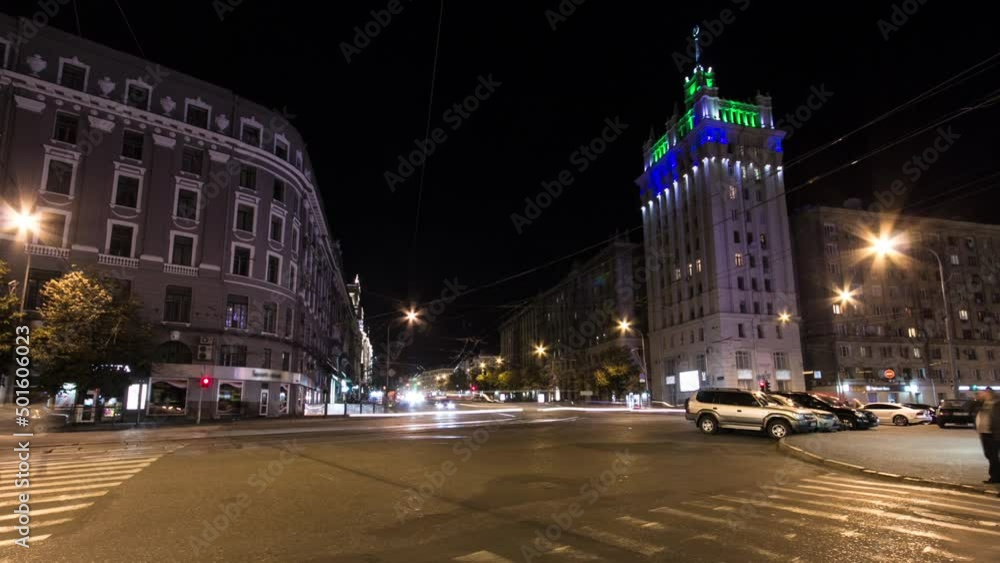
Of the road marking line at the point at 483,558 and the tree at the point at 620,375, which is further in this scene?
the tree at the point at 620,375

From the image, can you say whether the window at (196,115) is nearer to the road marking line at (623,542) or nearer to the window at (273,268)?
the window at (273,268)

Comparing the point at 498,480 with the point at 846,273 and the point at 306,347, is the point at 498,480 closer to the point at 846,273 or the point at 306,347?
the point at 306,347

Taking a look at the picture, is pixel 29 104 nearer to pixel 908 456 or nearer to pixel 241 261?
pixel 241 261

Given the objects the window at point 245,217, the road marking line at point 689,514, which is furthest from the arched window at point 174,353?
the road marking line at point 689,514

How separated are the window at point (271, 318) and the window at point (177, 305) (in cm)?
526

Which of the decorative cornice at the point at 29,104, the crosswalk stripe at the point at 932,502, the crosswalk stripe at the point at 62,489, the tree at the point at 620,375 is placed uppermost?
the decorative cornice at the point at 29,104

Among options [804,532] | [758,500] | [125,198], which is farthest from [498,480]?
[125,198]

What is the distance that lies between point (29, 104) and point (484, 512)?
3863 centimetres

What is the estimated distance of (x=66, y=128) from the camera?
113ft

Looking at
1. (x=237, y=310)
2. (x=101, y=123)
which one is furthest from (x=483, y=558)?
(x=101, y=123)

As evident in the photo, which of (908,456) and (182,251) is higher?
(182,251)

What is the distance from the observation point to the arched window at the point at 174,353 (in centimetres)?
3531

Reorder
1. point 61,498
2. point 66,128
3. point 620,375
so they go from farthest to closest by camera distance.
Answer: point 620,375
point 66,128
point 61,498

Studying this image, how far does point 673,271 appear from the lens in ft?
253
